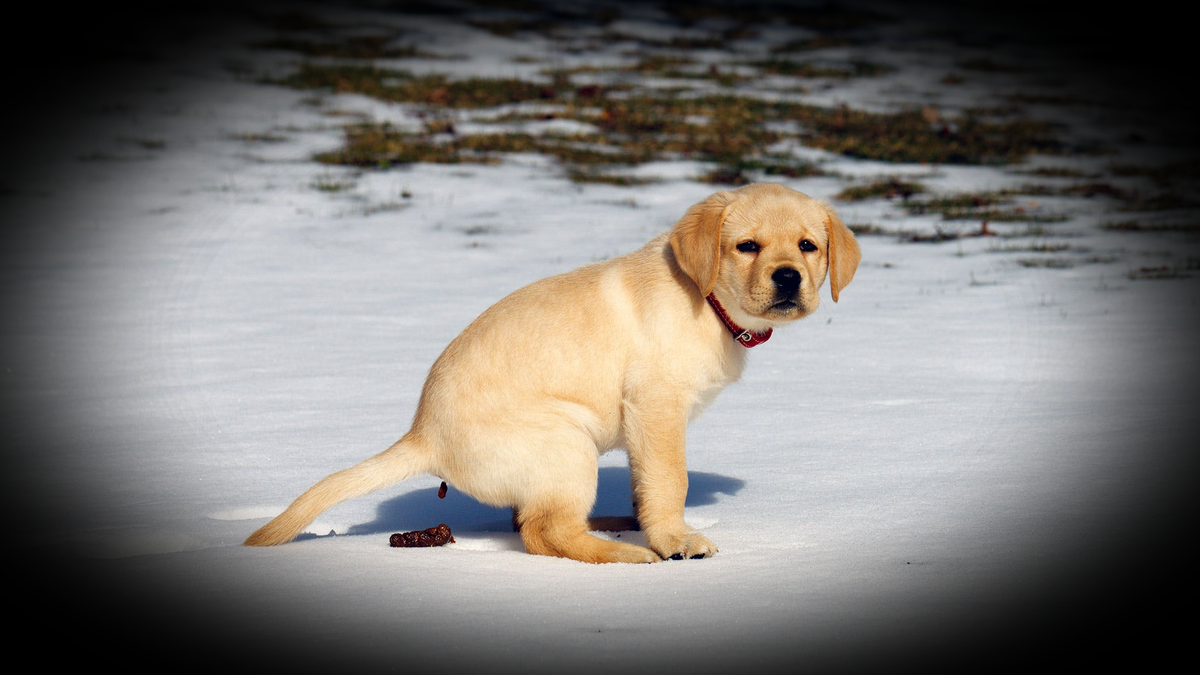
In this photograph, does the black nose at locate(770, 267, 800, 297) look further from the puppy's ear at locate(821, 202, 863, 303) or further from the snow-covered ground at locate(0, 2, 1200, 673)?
the snow-covered ground at locate(0, 2, 1200, 673)

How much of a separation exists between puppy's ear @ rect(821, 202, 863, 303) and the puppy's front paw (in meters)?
1.08

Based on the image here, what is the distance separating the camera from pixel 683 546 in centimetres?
376

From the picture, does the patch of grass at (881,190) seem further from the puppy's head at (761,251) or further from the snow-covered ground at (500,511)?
the puppy's head at (761,251)

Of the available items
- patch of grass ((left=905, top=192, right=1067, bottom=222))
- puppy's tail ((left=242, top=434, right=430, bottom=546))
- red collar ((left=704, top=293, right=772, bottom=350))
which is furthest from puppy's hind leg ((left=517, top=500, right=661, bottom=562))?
patch of grass ((left=905, top=192, right=1067, bottom=222))

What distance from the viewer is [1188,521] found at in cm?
386

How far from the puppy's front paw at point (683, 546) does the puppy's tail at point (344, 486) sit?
887 mm

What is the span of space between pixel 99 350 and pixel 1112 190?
401 inches

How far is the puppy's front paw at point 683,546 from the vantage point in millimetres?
3732

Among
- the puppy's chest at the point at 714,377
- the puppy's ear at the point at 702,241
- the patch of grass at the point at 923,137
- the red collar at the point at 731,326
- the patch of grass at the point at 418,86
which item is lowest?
the puppy's chest at the point at 714,377

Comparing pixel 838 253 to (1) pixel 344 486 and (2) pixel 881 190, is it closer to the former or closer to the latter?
(1) pixel 344 486

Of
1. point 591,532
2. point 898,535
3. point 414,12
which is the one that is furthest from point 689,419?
point 414,12

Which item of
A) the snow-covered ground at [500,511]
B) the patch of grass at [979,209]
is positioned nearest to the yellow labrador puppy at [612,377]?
the snow-covered ground at [500,511]

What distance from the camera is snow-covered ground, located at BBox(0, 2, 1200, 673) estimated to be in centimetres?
306

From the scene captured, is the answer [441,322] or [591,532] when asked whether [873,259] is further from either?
[591,532]
